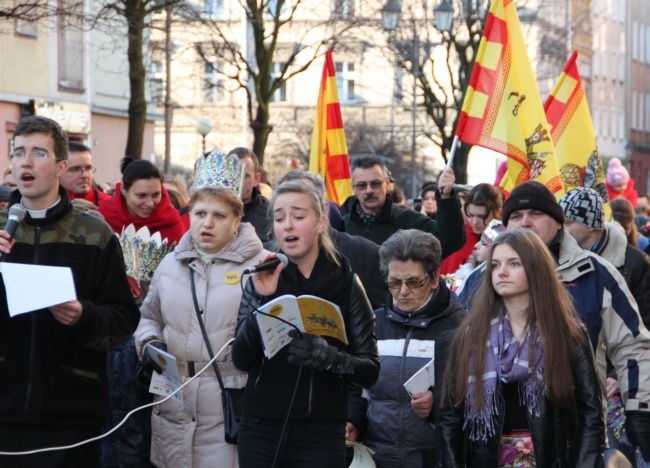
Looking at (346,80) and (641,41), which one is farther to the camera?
(641,41)

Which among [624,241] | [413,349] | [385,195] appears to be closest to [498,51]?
[385,195]

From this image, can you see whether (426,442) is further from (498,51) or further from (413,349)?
(498,51)

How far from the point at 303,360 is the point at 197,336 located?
1.19 metres

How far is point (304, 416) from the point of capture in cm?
546

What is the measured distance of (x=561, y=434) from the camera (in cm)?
536

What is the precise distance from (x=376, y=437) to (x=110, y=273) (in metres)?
1.62

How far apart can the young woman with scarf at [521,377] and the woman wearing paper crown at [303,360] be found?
1.39 feet

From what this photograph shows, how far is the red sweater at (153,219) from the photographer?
330 inches

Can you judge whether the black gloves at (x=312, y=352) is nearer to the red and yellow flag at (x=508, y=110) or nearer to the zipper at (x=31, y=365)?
the zipper at (x=31, y=365)

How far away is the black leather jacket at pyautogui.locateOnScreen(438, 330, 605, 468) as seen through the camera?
5305 millimetres

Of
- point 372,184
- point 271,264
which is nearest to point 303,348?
point 271,264

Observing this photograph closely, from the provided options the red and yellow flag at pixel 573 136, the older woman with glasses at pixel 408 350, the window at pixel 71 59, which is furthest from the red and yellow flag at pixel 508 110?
the window at pixel 71 59

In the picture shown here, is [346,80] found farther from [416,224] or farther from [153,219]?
[153,219]

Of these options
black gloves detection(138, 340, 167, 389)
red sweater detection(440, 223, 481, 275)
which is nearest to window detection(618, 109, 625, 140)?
red sweater detection(440, 223, 481, 275)
